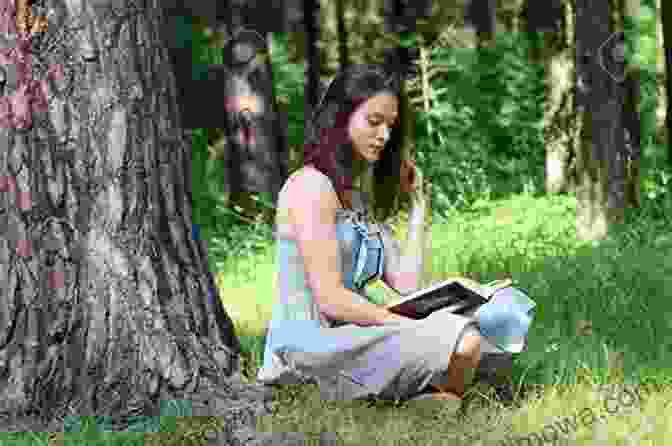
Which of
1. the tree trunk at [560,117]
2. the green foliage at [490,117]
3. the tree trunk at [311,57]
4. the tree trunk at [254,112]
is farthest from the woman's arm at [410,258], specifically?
the tree trunk at [311,57]

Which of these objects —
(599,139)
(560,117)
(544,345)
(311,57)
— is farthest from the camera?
(311,57)

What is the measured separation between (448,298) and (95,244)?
153cm

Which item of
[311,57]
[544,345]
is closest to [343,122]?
[544,345]

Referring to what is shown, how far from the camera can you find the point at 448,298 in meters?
5.60

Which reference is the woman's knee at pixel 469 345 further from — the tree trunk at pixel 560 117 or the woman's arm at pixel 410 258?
the tree trunk at pixel 560 117

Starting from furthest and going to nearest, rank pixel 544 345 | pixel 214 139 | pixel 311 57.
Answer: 1. pixel 214 139
2. pixel 311 57
3. pixel 544 345

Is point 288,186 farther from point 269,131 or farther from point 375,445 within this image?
point 269,131

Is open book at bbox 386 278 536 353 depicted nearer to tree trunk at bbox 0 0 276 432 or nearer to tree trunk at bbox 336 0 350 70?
tree trunk at bbox 0 0 276 432

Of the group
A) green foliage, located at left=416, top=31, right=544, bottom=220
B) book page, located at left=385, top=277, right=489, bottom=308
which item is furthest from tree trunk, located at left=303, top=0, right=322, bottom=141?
book page, located at left=385, top=277, right=489, bottom=308

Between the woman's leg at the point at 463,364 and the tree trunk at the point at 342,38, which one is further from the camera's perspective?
the tree trunk at the point at 342,38

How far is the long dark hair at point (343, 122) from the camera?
5.64 metres

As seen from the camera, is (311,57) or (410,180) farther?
(311,57)

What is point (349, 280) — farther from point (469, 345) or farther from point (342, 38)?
point (342, 38)

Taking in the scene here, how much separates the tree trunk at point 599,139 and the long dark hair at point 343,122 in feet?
17.0
